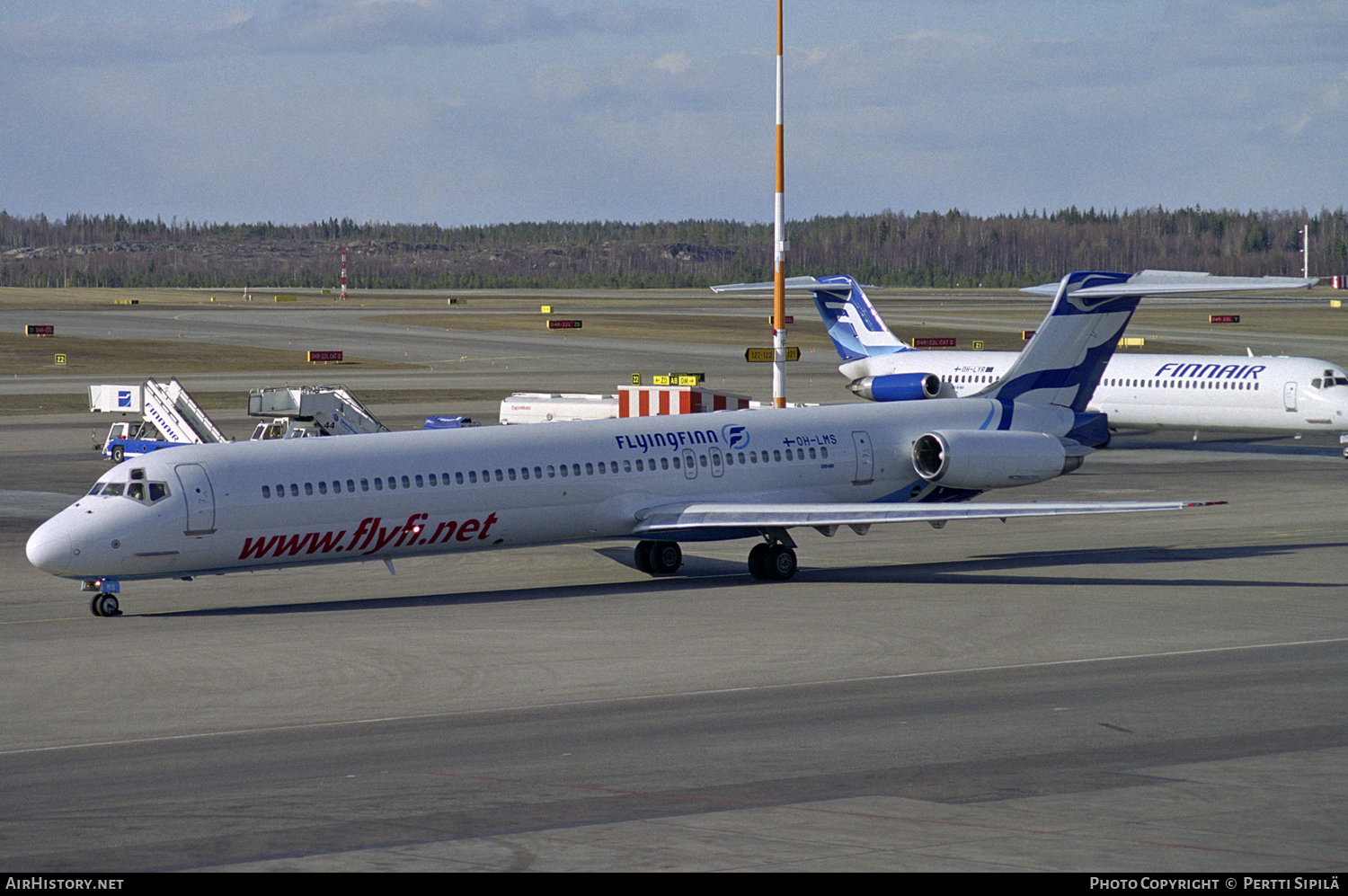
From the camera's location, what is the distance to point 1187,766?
17688 mm

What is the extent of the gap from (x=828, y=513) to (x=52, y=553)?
13662 mm

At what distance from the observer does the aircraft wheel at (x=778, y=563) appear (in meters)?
33.2

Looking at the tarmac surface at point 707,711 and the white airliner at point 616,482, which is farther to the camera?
the white airliner at point 616,482

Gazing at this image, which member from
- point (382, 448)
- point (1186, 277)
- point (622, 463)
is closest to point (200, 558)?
point (382, 448)

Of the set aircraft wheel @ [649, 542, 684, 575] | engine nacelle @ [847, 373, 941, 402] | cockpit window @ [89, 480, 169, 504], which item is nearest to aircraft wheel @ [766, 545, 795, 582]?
aircraft wheel @ [649, 542, 684, 575]

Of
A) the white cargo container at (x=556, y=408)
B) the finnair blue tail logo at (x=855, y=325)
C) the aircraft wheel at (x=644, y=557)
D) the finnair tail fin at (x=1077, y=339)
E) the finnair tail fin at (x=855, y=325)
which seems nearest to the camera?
the aircraft wheel at (x=644, y=557)

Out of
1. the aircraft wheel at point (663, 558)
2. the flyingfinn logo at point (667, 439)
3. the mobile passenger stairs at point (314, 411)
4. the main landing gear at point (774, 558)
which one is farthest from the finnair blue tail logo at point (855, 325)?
the main landing gear at point (774, 558)

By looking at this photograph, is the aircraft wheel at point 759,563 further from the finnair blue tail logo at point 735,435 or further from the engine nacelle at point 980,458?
the engine nacelle at point 980,458

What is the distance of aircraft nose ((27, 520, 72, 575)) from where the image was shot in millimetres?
28031

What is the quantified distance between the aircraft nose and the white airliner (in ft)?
0.10

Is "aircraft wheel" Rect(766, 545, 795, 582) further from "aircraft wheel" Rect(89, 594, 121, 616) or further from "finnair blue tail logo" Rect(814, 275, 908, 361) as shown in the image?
"finnair blue tail logo" Rect(814, 275, 908, 361)

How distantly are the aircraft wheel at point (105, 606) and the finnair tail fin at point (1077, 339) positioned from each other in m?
19.3

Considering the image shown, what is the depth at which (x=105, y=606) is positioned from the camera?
29219mm
